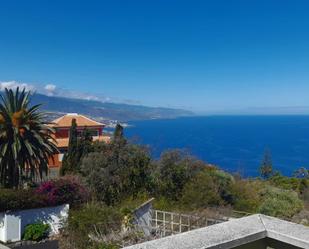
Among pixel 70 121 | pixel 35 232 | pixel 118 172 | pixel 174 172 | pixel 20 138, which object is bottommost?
pixel 35 232

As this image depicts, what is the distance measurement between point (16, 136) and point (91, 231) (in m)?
8.14

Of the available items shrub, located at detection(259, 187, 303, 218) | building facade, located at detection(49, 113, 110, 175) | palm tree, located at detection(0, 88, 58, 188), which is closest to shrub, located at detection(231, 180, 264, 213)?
shrub, located at detection(259, 187, 303, 218)

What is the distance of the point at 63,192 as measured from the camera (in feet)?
58.5

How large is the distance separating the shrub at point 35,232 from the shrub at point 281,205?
35.0 feet

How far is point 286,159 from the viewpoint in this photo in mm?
102312

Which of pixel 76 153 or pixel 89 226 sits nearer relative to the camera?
pixel 89 226

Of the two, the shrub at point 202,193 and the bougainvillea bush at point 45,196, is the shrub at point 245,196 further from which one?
A: the bougainvillea bush at point 45,196

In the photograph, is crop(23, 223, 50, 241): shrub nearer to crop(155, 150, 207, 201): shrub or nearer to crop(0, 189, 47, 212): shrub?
crop(0, 189, 47, 212): shrub

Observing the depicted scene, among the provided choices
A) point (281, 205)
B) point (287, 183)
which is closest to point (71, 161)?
point (281, 205)

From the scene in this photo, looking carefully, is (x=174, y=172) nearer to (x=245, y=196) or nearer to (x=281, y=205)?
(x=245, y=196)

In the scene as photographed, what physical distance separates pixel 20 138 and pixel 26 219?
421cm

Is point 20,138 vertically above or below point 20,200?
above

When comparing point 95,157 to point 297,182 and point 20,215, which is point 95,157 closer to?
point 20,215

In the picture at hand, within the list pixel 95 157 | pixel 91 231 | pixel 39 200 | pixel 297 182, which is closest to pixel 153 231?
pixel 91 231
